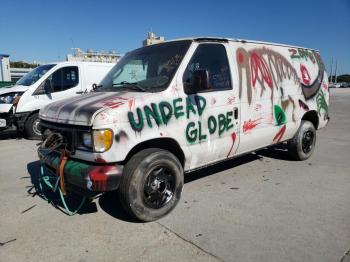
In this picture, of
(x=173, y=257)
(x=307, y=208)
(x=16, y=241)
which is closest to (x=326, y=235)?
(x=307, y=208)

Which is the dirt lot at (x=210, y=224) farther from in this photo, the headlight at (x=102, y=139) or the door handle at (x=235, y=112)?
the door handle at (x=235, y=112)

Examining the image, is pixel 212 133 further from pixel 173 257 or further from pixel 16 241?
pixel 16 241

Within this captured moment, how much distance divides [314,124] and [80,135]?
488cm

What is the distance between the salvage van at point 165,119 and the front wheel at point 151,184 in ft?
0.04

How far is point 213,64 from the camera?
4.34 meters

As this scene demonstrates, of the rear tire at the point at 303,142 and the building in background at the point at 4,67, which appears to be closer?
the rear tire at the point at 303,142

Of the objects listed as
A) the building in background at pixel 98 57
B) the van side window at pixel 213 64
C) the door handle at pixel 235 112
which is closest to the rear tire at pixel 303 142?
the door handle at pixel 235 112

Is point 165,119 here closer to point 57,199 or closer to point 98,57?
point 57,199

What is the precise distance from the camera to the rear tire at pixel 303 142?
5.97 meters

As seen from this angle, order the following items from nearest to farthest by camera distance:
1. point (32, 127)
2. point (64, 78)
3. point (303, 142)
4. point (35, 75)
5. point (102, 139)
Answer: point (102, 139)
point (303, 142)
point (32, 127)
point (35, 75)
point (64, 78)

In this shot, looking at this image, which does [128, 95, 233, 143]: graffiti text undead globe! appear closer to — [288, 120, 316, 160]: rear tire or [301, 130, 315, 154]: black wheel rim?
[288, 120, 316, 160]: rear tire

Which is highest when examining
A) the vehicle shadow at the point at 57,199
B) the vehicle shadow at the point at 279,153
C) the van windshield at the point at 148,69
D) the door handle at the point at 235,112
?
the van windshield at the point at 148,69

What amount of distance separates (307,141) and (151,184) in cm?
384

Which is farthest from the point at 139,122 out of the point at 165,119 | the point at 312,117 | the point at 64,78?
the point at 64,78
